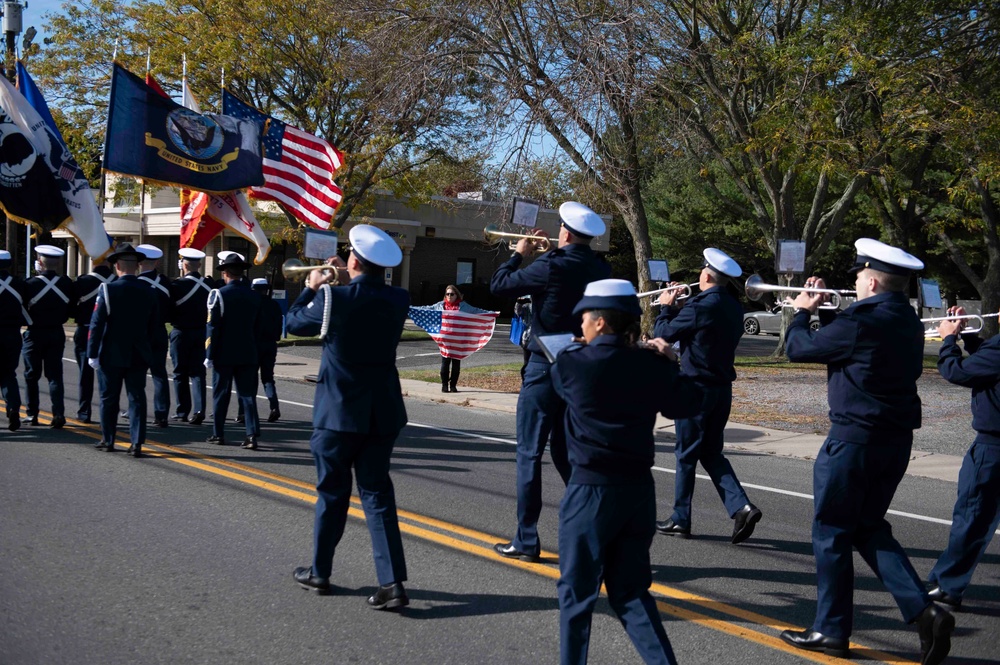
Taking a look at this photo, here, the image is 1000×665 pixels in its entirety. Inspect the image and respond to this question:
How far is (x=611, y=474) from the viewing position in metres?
3.84

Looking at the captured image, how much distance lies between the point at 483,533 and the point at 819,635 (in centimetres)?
262

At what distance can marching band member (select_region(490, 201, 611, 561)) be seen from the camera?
596 cm

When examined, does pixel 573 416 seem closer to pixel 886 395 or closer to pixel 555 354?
→ pixel 555 354

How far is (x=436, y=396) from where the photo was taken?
1534 centimetres

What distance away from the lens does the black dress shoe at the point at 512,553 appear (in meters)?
6.13

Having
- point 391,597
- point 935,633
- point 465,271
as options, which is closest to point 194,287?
point 391,597

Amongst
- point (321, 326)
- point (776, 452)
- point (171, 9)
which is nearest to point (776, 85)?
point (776, 452)

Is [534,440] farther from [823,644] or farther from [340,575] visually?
[823,644]

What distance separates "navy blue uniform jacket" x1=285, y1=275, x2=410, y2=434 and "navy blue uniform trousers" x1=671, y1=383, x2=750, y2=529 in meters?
2.38

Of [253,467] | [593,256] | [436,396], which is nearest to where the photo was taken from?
[593,256]

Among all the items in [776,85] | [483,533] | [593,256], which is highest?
[776,85]

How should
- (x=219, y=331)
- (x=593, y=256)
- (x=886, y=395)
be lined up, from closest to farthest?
1. (x=886, y=395)
2. (x=593, y=256)
3. (x=219, y=331)

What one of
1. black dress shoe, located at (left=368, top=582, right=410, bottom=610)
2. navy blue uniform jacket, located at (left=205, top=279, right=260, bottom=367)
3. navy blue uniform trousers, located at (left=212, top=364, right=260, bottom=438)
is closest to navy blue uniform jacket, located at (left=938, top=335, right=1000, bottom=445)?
black dress shoe, located at (left=368, top=582, right=410, bottom=610)

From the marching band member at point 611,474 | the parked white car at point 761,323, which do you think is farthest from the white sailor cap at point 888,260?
the parked white car at point 761,323
